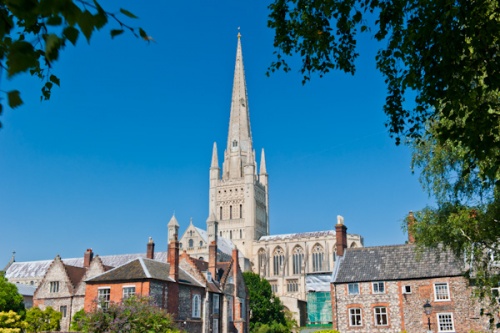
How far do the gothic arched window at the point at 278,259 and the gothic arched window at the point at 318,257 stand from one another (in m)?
6.68

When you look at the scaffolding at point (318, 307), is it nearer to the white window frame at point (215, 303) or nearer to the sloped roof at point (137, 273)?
the white window frame at point (215, 303)

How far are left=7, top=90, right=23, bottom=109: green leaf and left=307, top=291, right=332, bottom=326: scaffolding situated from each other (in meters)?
86.8

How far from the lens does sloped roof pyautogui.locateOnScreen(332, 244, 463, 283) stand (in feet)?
138

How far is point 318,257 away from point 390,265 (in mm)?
70242

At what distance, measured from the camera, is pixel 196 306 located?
4641cm

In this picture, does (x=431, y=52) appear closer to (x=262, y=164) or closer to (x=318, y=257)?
(x=318, y=257)

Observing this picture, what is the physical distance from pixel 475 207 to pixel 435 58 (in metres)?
15.5

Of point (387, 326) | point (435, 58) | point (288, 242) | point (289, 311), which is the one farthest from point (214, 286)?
point (288, 242)

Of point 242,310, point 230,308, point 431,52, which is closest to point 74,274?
point 230,308

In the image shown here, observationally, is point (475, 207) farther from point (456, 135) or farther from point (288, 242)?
point (288, 242)

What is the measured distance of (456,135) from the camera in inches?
360

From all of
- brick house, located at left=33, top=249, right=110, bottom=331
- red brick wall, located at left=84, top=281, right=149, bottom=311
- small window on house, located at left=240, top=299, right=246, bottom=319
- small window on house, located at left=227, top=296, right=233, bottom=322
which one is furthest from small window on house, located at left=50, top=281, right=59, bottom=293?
small window on house, located at left=240, top=299, right=246, bottom=319

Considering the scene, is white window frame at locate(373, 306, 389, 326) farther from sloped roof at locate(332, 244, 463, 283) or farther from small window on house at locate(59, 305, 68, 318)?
small window on house at locate(59, 305, 68, 318)

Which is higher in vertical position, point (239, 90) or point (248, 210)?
point (239, 90)
